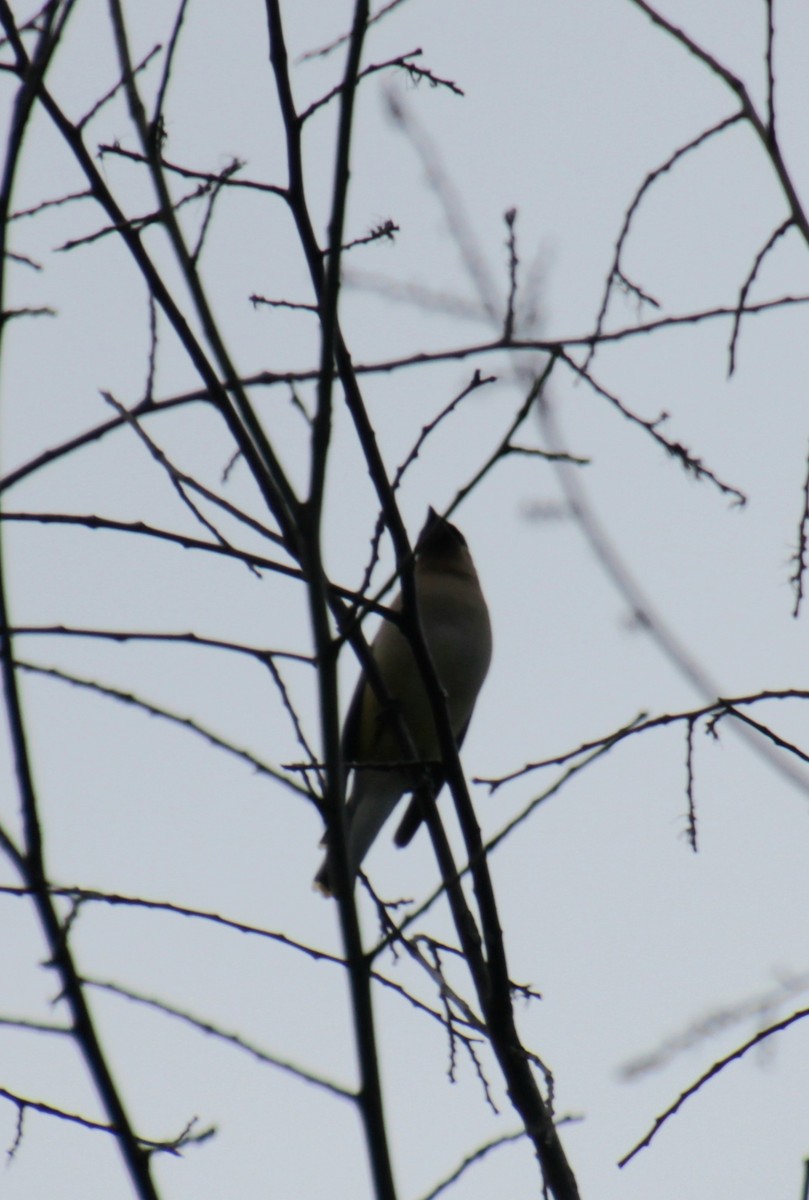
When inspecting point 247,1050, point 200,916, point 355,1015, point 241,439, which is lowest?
point 355,1015

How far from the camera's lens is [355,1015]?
1.43 metres

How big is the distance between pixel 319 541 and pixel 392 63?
50.2 inches

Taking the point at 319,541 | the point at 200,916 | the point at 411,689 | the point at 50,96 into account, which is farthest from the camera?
the point at 411,689

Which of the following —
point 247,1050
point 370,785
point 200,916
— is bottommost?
point 247,1050

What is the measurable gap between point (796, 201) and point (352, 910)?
923 mm

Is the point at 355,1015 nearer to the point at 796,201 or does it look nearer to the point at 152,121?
the point at 796,201

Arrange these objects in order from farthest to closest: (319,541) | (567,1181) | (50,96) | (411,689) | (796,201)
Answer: (411,689) → (50,96) → (567,1181) → (796,201) → (319,541)

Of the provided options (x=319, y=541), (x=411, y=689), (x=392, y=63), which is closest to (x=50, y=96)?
(x=392, y=63)

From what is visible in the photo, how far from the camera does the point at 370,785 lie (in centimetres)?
536

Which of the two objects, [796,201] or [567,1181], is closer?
[796,201]

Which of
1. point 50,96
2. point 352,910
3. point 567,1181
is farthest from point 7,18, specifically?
point 567,1181

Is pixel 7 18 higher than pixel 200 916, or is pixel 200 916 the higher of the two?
pixel 7 18

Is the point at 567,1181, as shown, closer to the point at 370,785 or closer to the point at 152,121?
the point at 152,121

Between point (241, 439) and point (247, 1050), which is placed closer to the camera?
point (247, 1050)
